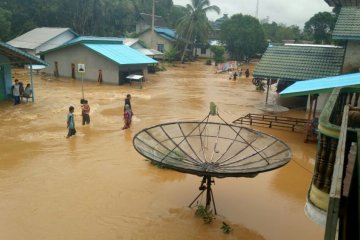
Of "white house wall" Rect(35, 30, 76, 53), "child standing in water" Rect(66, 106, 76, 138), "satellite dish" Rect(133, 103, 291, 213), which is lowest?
"child standing in water" Rect(66, 106, 76, 138)

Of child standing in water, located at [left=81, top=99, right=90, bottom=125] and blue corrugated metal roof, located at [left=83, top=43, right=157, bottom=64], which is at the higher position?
blue corrugated metal roof, located at [left=83, top=43, right=157, bottom=64]

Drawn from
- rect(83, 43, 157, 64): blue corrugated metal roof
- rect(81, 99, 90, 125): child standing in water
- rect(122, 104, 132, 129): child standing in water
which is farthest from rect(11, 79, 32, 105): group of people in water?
rect(83, 43, 157, 64): blue corrugated metal roof

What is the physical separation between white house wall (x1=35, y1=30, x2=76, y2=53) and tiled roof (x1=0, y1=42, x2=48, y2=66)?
18.3 metres

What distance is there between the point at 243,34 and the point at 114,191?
4502 cm

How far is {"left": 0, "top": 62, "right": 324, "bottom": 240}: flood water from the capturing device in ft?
24.9

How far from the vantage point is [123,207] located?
27.7 feet

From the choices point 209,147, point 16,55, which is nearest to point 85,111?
point 16,55

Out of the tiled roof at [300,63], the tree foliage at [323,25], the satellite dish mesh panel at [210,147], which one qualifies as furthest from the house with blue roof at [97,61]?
the tree foliage at [323,25]

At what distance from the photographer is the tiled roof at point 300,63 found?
60.6 ft

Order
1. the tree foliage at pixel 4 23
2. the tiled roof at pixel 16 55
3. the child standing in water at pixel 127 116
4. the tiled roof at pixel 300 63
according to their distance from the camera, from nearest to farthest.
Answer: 1. the child standing in water at pixel 127 116
2. the tiled roof at pixel 16 55
3. the tiled roof at pixel 300 63
4. the tree foliage at pixel 4 23

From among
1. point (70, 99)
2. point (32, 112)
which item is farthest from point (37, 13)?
point (32, 112)

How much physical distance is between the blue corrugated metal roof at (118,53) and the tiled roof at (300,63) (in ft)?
38.3

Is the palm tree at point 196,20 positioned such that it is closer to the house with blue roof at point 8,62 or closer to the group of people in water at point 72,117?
the house with blue roof at point 8,62

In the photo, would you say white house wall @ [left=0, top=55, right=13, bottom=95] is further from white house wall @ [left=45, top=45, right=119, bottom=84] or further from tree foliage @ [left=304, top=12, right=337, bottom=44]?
tree foliage @ [left=304, top=12, right=337, bottom=44]
